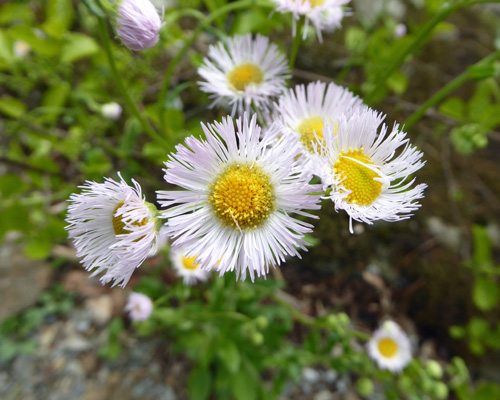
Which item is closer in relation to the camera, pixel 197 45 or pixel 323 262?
pixel 323 262

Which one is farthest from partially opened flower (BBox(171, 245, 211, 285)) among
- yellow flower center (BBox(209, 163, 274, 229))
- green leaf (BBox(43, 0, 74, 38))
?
green leaf (BBox(43, 0, 74, 38))

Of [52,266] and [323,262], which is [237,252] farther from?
[52,266]

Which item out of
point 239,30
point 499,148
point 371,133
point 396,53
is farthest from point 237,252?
point 499,148

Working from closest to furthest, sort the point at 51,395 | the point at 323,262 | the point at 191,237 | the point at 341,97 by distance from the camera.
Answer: the point at 191,237, the point at 341,97, the point at 51,395, the point at 323,262

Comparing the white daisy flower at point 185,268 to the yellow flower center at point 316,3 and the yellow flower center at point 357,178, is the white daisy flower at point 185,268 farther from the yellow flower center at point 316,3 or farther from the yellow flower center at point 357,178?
the yellow flower center at point 316,3

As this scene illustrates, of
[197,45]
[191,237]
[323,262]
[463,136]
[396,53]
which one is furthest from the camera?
[197,45]

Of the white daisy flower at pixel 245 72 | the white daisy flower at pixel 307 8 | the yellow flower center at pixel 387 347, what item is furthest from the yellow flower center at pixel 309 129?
the yellow flower center at pixel 387 347

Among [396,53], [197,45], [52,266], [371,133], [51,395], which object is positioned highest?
[396,53]
